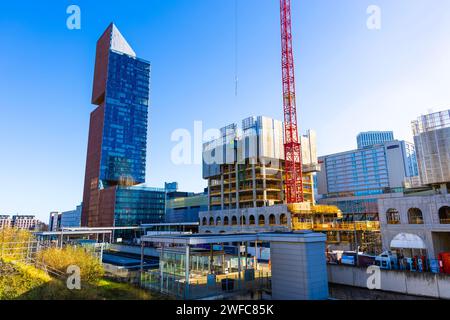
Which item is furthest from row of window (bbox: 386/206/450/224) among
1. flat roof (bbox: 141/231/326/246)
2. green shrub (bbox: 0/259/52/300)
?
green shrub (bbox: 0/259/52/300)

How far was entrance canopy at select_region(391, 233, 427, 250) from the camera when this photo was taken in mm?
39219

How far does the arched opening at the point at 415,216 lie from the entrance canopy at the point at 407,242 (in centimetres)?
227

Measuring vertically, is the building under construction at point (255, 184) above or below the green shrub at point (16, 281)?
above

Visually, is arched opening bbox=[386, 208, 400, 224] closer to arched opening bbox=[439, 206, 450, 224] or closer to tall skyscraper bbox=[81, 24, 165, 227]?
arched opening bbox=[439, 206, 450, 224]

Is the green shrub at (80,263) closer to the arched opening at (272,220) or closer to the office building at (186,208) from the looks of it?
the arched opening at (272,220)

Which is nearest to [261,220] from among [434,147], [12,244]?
[434,147]

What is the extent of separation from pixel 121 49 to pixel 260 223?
142 meters

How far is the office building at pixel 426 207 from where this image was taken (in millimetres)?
39250

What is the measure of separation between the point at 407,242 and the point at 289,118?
51771mm

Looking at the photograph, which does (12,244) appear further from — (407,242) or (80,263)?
(407,242)

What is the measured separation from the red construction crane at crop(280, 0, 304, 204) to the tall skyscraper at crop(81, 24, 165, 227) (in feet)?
281

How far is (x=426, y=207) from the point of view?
4031 centimetres

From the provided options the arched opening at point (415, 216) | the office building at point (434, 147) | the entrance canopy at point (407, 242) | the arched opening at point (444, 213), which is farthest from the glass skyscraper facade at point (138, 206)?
the arched opening at point (444, 213)
